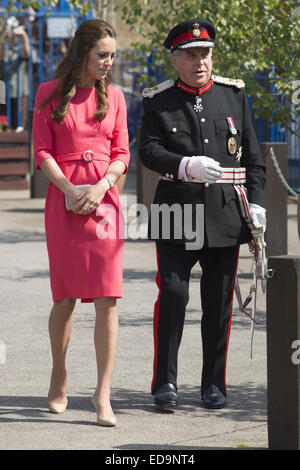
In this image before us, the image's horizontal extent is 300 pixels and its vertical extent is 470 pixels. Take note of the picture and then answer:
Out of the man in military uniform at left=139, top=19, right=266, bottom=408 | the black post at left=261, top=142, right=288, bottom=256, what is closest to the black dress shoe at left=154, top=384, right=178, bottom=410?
the man in military uniform at left=139, top=19, right=266, bottom=408

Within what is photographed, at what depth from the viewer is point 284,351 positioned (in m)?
4.23

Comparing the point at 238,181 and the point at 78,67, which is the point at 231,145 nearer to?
the point at 238,181

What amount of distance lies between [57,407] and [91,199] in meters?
1.03

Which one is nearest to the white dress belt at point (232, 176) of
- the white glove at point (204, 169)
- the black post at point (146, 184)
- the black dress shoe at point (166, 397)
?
the white glove at point (204, 169)

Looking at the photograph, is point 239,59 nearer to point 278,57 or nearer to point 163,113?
point 278,57

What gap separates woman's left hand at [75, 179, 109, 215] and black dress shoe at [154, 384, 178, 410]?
0.94m

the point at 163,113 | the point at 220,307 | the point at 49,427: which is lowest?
the point at 49,427

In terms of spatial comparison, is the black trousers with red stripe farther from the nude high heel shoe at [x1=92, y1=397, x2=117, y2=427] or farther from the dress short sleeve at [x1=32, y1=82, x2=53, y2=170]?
the dress short sleeve at [x1=32, y1=82, x2=53, y2=170]

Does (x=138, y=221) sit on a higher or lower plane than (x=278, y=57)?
lower
